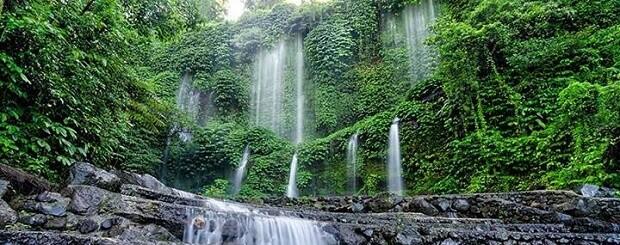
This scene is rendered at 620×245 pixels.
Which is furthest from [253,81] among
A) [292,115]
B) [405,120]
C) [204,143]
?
Result: [405,120]

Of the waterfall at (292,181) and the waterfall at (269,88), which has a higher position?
the waterfall at (269,88)

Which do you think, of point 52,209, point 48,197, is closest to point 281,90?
point 48,197

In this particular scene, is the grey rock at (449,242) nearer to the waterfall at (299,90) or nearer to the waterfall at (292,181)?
the waterfall at (292,181)

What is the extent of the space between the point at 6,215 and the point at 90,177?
165 cm

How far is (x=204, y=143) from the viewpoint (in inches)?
640

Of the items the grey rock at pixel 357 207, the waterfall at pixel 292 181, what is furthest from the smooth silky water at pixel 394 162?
the waterfall at pixel 292 181

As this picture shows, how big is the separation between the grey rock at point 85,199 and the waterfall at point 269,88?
13.5 meters

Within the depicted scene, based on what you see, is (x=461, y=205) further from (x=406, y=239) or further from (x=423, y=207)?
(x=406, y=239)

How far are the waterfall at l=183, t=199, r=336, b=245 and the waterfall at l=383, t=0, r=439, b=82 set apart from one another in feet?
35.9

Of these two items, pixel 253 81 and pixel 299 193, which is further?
pixel 253 81

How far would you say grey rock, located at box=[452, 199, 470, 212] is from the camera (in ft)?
22.3

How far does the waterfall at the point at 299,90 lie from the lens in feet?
57.8

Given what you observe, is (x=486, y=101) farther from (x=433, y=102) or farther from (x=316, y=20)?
(x=316, y=20)

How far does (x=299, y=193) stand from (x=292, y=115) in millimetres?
5529
